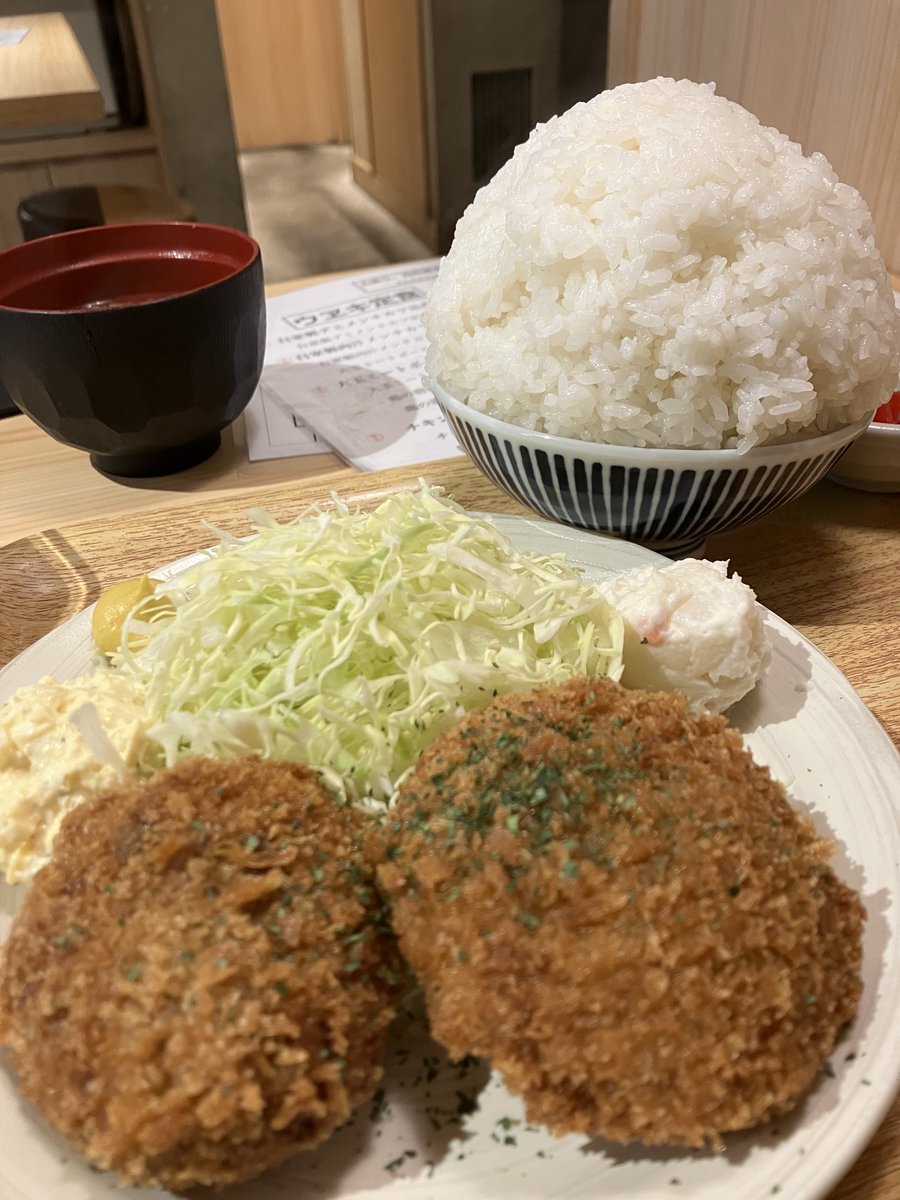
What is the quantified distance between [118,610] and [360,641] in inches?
12.0

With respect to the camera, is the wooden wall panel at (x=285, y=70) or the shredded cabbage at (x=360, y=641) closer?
the shredded cabbage at (x=360, y=641)

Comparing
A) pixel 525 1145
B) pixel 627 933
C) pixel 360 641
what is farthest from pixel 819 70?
pixel 525 1145

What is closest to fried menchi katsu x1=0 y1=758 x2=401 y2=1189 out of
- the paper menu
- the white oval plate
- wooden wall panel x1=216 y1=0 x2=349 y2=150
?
the white oval plate

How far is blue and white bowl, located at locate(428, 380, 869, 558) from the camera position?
1.13 metres

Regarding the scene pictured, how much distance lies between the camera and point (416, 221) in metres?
5.64

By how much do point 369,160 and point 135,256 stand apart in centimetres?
515

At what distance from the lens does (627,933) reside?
68 centimetres

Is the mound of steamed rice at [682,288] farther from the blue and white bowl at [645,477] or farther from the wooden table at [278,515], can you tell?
the wooden table at [278,515]

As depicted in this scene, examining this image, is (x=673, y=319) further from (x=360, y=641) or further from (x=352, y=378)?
(x=352, y=378)

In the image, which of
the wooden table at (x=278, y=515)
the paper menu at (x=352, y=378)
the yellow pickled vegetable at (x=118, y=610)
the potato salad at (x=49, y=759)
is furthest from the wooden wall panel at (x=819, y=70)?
the potato salad at (x=49, y=759)

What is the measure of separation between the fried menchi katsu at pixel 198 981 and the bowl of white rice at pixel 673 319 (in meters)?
0.61

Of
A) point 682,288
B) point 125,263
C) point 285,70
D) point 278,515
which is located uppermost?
point 682,288

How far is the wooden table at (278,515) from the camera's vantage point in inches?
49.0

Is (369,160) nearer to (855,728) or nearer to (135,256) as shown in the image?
(135,256)
